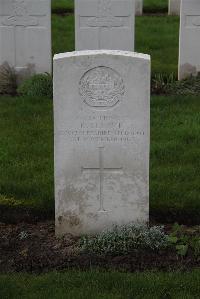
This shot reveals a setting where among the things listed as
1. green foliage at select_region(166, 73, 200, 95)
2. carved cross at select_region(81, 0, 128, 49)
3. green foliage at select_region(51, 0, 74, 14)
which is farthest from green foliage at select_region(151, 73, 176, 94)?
green foliage at select_region(51, 0, 74, 14)

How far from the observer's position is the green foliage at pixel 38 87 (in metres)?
9.51

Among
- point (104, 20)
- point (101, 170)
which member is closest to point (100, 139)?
point (101, 170)

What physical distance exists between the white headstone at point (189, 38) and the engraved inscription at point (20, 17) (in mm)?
2059

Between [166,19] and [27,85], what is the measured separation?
20.7 feet

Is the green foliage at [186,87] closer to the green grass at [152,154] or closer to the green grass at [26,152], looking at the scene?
the green grass at [152,154]

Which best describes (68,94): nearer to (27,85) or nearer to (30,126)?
(30,126)

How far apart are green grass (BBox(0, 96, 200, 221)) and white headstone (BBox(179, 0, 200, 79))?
4.35 ft

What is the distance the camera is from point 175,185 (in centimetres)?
629

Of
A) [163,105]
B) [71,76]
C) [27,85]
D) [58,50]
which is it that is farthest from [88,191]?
[58,50]

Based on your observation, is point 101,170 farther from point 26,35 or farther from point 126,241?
point 26,35

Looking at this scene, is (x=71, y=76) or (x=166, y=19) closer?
(x=71, y=76)

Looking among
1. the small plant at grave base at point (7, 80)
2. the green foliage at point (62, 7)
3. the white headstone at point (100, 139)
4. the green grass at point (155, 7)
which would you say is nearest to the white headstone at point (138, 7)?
the green grass at point (155, 7)

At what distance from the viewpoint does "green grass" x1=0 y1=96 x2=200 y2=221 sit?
238 inches

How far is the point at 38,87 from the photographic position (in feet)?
31.3
